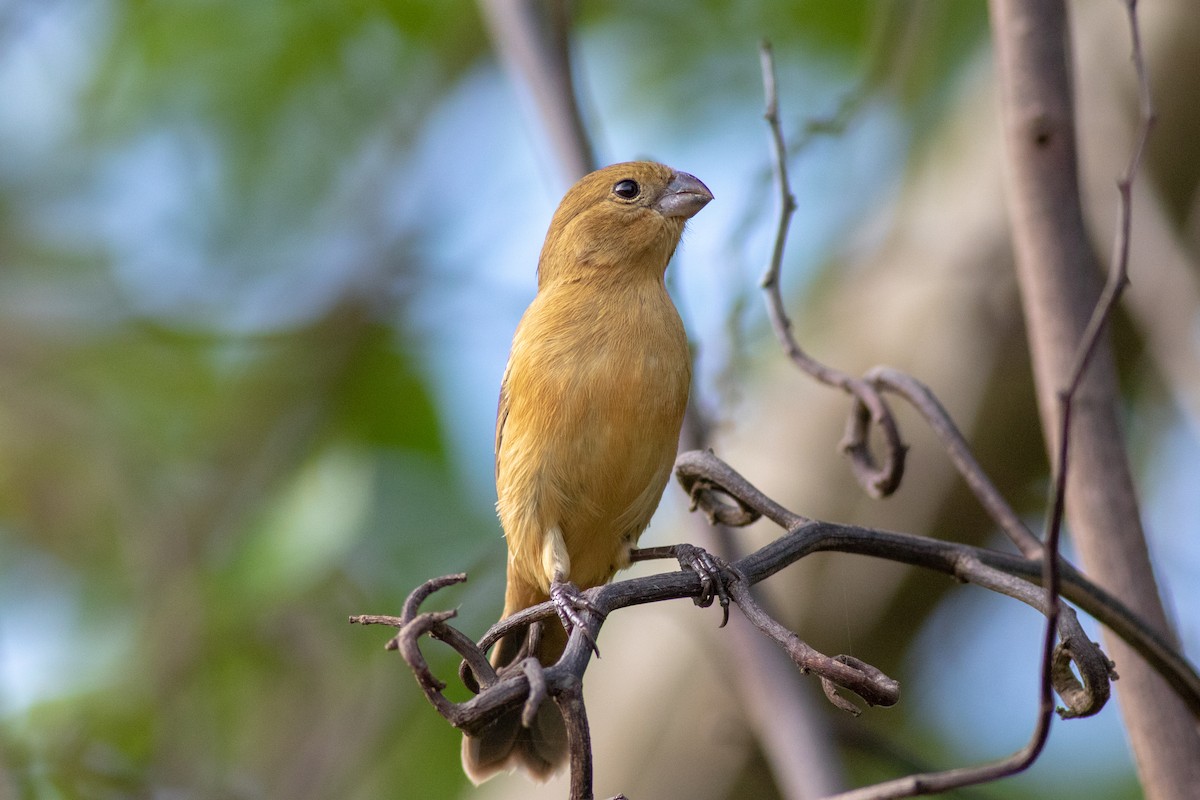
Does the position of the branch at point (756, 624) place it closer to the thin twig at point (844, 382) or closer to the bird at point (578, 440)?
the thin twig at point (844, 382)

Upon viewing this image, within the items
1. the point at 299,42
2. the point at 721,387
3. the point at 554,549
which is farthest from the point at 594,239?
the point at 299,42

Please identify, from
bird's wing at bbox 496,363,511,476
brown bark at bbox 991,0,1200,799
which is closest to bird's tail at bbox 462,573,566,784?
bird's wing at bbox 496,363,511,476

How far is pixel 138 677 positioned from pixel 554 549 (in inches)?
149

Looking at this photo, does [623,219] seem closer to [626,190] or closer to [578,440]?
[626,190]

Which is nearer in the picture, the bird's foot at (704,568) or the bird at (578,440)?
the bird's foot at (704,568)

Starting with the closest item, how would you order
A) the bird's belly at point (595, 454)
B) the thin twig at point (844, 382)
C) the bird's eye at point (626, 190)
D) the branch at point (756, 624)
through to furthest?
the branch at point (756, 624)
the thin twig at point (844, 382)
the bird's belly at point (595, 454)
the bird's eye at point (626, 190)

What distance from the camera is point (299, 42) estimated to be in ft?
24.9

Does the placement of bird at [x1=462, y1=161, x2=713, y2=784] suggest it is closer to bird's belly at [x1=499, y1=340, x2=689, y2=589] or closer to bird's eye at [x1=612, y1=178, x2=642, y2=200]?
bird's belly at [x1=499, y1=340, x2=689, y2=589]

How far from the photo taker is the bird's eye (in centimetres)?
392

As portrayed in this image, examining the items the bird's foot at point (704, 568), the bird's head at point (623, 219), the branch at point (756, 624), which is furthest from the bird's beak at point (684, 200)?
the branch at point (756, 624)

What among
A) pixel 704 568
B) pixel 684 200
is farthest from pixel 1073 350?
pixel 684 200

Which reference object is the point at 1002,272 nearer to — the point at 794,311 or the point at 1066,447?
the point at 794,311

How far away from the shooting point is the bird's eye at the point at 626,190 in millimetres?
3920

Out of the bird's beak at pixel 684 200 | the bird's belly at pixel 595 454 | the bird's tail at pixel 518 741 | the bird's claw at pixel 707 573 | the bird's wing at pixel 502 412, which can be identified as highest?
the bird's beak at pixel 684 200
